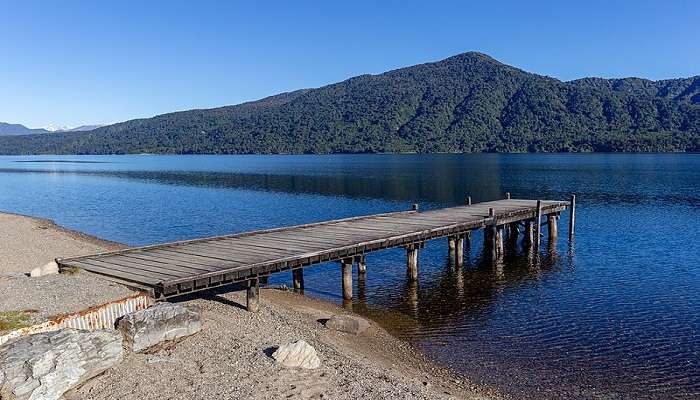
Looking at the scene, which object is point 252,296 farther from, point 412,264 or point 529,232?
point 529,232

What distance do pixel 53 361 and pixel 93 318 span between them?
2709 mm

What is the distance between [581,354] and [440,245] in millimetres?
20911

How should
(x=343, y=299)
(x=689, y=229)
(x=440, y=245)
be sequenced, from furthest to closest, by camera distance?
(x=689, y=229)
(x=440, y=245)
(x=343, y=299)

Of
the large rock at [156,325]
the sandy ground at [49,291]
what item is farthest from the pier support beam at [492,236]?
the sandy ground at [49,291]

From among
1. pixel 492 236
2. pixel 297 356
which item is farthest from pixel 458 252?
pixel 297 356

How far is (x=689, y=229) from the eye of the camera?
4531 centimetres

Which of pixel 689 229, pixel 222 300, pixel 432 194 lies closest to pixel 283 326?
pixel 222 300

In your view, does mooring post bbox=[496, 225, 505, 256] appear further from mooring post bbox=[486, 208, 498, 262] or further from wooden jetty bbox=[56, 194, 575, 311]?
mooring post bbox=[486, 208, 498, 262]

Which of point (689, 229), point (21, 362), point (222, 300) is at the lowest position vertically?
point (689, 229)

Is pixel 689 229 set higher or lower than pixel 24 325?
lower

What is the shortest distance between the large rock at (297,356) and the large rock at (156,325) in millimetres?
3126

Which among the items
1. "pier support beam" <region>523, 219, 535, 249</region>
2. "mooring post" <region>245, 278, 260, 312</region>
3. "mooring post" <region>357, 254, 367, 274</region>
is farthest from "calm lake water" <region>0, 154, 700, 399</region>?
"mooring post" <region>245, 278, 260, 312</region>

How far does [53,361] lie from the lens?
42.5ft

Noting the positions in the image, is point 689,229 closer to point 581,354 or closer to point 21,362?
point 581,354
